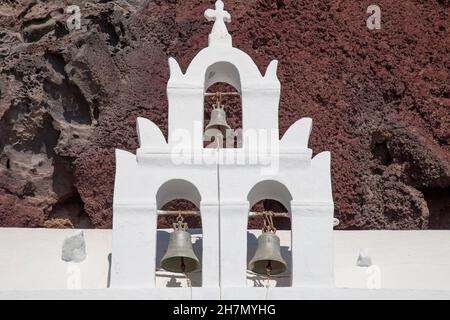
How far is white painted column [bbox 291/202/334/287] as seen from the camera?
7.22 m

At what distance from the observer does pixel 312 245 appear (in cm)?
729

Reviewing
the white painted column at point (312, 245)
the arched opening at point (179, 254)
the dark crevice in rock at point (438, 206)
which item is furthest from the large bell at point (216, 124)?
the dark crevice in rock at point (438, 206)

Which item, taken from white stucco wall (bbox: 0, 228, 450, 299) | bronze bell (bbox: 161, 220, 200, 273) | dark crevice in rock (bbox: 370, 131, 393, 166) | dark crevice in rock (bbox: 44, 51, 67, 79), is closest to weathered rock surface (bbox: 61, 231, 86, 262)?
white stucco wall (bbox: 0, 228, 450, 299)

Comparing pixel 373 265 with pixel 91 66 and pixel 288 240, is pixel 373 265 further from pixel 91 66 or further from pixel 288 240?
pixel 91 66

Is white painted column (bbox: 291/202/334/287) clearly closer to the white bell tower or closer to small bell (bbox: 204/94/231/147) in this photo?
the white bell tower

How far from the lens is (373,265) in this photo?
7.80 meters

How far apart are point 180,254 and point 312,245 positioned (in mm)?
844

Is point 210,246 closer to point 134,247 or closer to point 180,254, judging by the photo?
point 180,254

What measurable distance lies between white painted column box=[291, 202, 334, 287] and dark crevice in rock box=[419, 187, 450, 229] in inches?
141

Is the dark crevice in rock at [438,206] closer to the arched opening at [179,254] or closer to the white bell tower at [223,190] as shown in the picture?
the white bell tower at [223,190]

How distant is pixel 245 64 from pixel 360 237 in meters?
1.65

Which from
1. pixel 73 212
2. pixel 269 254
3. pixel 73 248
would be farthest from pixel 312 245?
pixel 73 212
